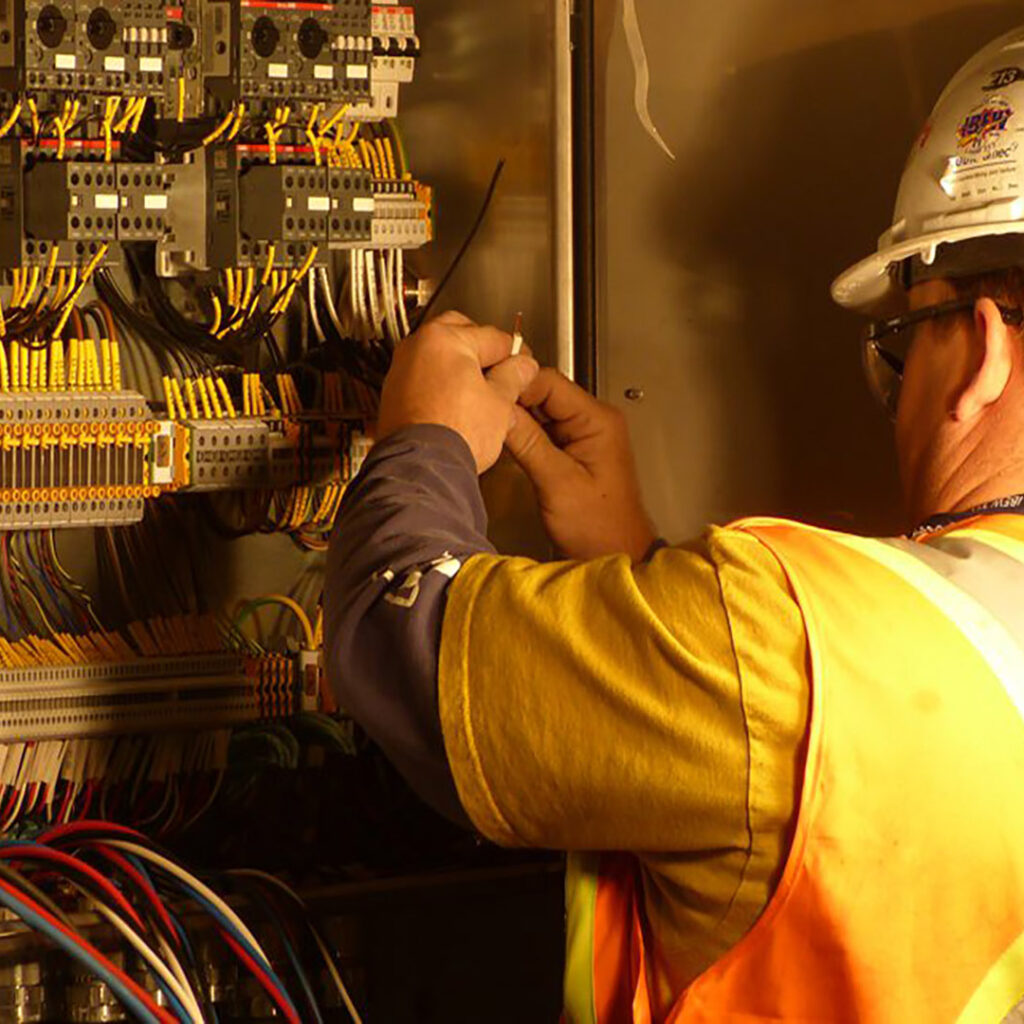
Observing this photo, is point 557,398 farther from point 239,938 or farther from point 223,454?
point 239,938

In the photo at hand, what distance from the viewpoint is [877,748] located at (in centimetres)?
111

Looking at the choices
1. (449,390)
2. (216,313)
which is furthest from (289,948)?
(216,313)

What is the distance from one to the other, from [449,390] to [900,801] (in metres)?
0.59

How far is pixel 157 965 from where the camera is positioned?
1572 millimetres

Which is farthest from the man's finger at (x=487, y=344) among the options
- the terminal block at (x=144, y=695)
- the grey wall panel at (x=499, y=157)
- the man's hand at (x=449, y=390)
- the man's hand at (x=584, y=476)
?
the terminal block at (x=144, y=695)

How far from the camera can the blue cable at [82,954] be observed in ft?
4.99

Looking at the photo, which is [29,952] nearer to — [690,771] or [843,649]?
[690,771]

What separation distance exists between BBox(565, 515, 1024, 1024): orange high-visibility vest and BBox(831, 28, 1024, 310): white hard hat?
1.24 feet

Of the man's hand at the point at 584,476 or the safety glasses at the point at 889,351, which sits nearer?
the safety glasses at the point at 889,351

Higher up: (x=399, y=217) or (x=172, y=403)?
(x=399, y=217)

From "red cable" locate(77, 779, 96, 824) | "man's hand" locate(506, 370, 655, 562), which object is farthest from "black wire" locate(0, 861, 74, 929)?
"man's hand" locate(506, 370, 655, 562)

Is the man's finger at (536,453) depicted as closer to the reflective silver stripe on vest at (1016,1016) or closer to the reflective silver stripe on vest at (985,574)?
the reflective silver stripe on vest at (985,574)

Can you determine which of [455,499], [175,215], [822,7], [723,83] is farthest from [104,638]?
[822,7]

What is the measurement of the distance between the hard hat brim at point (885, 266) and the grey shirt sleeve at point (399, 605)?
515 millimetres
